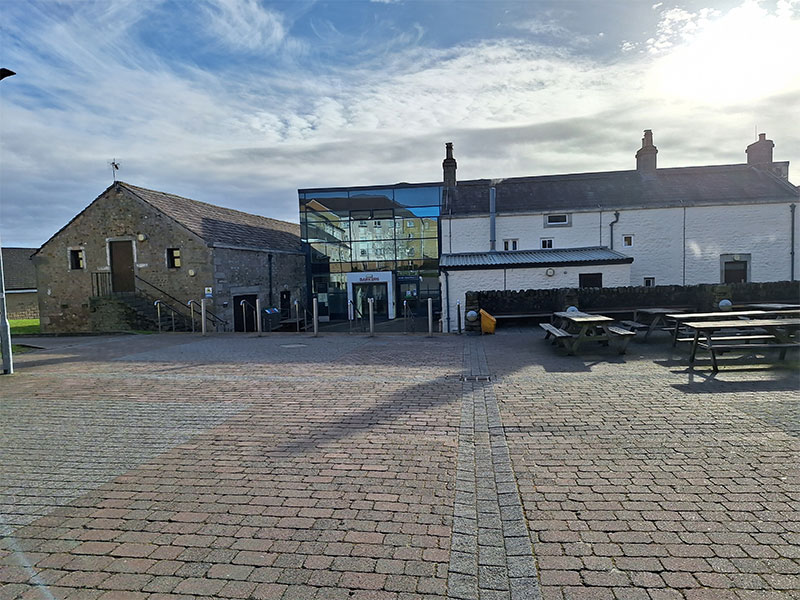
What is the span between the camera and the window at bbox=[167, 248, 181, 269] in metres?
22.7

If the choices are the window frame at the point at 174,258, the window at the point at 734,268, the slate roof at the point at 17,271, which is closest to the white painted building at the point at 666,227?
the window at the point at 734,268

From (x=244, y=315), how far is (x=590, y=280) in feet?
54.1

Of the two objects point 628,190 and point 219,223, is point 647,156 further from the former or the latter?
point 219,223

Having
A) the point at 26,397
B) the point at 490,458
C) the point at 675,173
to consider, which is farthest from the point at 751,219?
the point at 26,397

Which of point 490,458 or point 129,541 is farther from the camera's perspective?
point 490,458

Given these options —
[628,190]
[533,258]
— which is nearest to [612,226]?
[628,190]

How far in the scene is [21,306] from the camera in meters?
40.5

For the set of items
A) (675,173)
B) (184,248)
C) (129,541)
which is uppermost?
(675,173)

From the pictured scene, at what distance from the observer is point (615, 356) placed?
33.8 feet

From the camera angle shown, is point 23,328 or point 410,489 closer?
point 410,489

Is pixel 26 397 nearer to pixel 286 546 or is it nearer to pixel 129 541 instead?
pixel 129 541

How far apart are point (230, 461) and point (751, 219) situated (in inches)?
1091

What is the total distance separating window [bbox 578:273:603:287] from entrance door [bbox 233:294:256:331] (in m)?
15.4

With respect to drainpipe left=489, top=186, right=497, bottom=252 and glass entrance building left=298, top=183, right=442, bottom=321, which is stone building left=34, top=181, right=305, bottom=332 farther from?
drainpipe left=489, top=186, right=497, bottom=252
